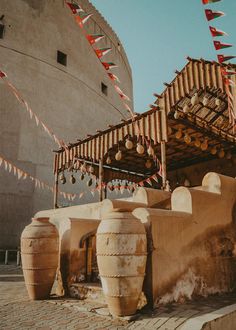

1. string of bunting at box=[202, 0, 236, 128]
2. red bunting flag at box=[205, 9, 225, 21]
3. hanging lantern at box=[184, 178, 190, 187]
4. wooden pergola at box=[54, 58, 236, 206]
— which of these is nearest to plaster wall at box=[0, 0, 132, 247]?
wooden pergola at box=[54, 58, 236, 206]

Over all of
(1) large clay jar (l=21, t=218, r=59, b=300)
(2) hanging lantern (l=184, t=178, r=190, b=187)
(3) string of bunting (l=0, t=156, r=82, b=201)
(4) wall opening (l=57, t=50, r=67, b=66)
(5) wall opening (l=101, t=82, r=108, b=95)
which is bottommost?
(1) large clay jar (l=21, t=218, r=59, b=300)

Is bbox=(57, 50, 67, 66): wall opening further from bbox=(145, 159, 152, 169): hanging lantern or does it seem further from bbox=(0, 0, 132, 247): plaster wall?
bbox=(145, 159, 152, 169): hanging lantern

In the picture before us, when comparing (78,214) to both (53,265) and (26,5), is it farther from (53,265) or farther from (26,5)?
(26,5)

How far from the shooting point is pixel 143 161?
510 inches

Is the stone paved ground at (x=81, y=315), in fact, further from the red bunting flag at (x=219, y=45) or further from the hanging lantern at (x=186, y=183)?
the hanging lantern at (x=186, y=183)

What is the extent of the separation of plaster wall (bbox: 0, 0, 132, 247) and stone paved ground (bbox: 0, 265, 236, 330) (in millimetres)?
10410

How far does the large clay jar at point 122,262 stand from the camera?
11.8 ft

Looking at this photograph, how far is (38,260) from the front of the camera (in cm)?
489

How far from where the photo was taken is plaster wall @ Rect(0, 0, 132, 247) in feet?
48.3

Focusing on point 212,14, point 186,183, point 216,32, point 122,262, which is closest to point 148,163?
point 186,183

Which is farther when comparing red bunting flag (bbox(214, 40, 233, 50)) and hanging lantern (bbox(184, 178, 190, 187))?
hanging lantern (bbox(184, 178, 190, 187))

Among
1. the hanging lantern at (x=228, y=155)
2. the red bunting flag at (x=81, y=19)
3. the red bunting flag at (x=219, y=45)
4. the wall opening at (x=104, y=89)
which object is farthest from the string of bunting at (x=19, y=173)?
the wall opening at (x=104, y=89)

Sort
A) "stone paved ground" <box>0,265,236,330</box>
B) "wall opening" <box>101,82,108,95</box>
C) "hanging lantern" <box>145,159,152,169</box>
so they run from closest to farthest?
"stone paved ground" <box>0,265,236,330</box>, "hanging lantern" <box>145,159,152,169</box>, "wall opening" <box>101,82,108,95</box>

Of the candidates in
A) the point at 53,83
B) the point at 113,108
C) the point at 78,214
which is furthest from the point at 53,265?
the point at 113,108
